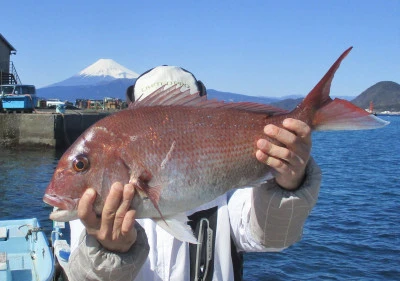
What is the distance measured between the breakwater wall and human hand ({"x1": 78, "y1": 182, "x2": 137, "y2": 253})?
27.7m

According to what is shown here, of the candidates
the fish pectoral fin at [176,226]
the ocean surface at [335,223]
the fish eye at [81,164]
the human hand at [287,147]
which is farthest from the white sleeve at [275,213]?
the ocean surface at [335,223]

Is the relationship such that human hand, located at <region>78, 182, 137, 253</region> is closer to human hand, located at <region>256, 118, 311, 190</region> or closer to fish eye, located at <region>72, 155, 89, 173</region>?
fish eye, located at <region>72, 155, 89, 173</region>

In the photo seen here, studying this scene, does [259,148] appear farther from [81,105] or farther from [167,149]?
[81,105]

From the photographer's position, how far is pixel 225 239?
10.7ft

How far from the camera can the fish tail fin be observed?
2.33 metres

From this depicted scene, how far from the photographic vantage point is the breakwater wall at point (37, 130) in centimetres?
2905

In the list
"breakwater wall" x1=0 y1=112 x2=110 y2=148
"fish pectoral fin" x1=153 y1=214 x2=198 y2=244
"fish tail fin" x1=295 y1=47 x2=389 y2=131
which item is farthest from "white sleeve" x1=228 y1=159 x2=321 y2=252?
"breakwater wall" x1=0 y1=112 x2=110 y2=148

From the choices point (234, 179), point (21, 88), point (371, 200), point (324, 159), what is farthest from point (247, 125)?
point (21, 88)

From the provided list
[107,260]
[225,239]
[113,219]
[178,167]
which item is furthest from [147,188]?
[225,239]

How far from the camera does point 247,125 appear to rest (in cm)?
254

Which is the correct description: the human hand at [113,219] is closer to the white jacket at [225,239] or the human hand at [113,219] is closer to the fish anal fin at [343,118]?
the white jacket at [225,239]

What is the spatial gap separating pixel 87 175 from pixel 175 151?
1.60ft

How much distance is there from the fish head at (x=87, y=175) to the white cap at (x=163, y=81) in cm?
101

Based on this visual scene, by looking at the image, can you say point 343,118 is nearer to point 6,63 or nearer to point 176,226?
point 176,226
